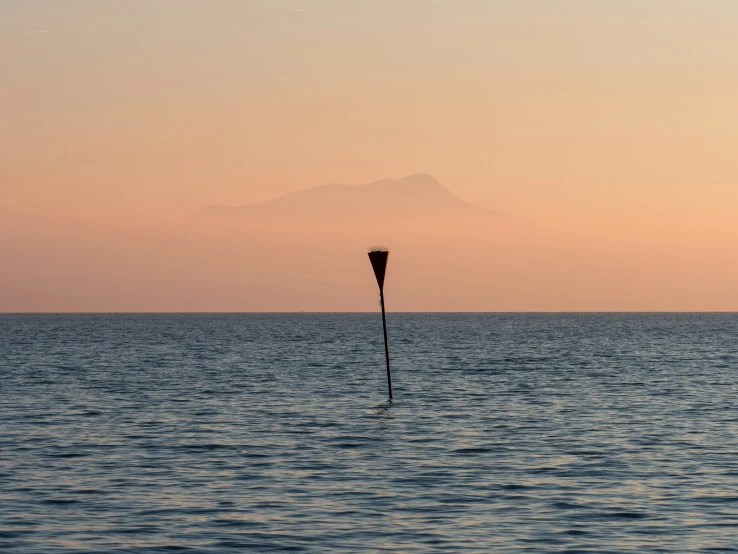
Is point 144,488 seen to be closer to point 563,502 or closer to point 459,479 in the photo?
point 459,479

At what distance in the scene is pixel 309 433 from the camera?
3055cm

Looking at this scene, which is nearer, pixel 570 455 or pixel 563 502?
pixel 563 502

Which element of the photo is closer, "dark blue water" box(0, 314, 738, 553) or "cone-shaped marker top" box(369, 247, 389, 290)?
"dark blue water" box(0, 314, 738, 553)

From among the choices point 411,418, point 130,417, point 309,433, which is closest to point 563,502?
point 309,433

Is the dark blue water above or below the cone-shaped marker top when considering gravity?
below

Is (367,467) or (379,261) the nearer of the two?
(367,467)

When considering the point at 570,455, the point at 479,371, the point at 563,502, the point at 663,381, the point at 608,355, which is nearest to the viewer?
the point at 563,502

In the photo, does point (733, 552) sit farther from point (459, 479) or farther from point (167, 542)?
point (167, 542)

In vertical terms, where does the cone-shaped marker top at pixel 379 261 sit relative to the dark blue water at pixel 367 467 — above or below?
above

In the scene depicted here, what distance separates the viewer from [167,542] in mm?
17094

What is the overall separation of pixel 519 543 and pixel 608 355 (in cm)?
6854

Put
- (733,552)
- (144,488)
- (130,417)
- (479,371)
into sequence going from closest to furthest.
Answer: (733,552), (144,488), (130,417), (479,371)

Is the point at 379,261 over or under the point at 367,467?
over

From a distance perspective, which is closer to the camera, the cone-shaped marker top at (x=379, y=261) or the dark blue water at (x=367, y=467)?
the dark blue water at (x=367, y=467)
